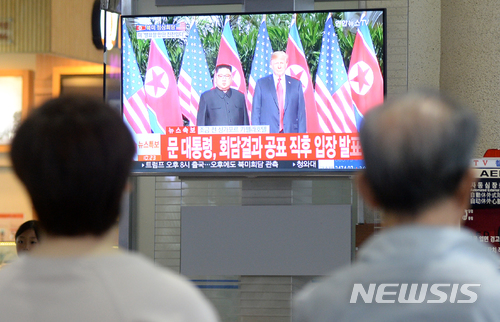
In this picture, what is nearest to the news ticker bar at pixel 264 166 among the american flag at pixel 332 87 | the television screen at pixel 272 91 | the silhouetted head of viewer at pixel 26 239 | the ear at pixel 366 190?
the television screen at pixel 272 91

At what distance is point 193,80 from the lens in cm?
278

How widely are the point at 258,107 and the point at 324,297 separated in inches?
78.0

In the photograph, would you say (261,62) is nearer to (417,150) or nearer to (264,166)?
(264,166)

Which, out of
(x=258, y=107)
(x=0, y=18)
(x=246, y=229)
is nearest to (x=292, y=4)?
(x=258, y=107)

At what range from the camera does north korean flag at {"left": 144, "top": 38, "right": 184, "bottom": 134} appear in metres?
2.79

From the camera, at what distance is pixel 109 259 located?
2.45 ft

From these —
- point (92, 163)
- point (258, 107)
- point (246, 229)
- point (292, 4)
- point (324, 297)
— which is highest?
point (292, 4)

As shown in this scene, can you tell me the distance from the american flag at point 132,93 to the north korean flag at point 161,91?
32mm

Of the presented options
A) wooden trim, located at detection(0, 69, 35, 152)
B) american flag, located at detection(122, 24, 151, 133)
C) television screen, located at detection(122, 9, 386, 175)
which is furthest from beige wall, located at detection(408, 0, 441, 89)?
wooden trim, located at detection(0, 69, 35, 152)

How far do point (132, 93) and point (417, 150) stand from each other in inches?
87.9

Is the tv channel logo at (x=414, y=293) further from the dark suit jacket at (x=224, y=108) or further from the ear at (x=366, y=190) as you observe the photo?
the dark suit jacket at (x=224, y=108)

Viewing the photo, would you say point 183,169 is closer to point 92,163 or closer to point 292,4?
point 292,4

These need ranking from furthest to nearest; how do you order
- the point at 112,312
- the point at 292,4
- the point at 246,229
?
the point at 292,4 → the point at 246,229 → the point at 112,312

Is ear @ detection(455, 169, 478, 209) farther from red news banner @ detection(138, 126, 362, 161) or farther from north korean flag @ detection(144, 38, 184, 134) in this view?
north korean flag @ detection(144, 38, 184, 134)
